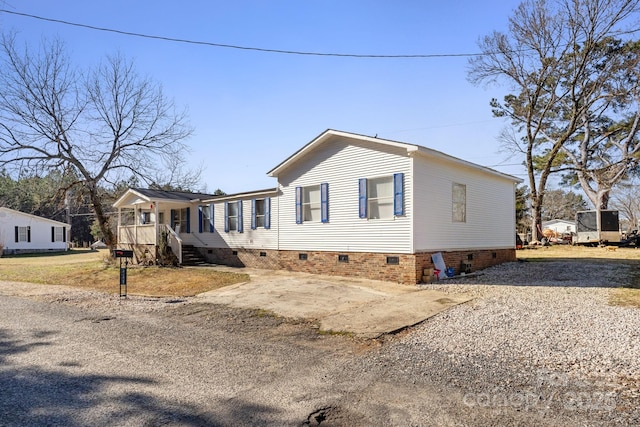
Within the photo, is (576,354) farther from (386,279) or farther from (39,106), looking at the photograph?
(39,106)

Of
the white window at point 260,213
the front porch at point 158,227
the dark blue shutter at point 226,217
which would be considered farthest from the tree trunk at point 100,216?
the white window at point 260,213

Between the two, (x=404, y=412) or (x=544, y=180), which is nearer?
(x=404, y=412)

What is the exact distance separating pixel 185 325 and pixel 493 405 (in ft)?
19.2

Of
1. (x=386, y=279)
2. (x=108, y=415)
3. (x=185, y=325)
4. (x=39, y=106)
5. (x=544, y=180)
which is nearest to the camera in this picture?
(x=108, y=415)

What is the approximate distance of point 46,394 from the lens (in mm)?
4430

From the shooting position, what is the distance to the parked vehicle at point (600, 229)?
27.6 meters

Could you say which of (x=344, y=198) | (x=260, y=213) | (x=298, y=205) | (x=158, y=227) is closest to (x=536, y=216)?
(x=344, y=198)

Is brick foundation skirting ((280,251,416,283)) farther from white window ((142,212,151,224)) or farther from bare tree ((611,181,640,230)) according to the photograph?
bare tree ((611,181,640,230))

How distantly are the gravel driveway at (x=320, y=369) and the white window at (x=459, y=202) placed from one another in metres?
5.38

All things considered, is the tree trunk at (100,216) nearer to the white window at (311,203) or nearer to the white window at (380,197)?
the white window at (311,203)

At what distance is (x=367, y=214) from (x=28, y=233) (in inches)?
1470

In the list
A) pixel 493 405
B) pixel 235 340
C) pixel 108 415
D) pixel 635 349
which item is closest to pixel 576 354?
pixel 635 349

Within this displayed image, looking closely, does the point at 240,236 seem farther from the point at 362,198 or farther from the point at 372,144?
the point at 372,144

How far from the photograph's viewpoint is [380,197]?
43.7 ft
